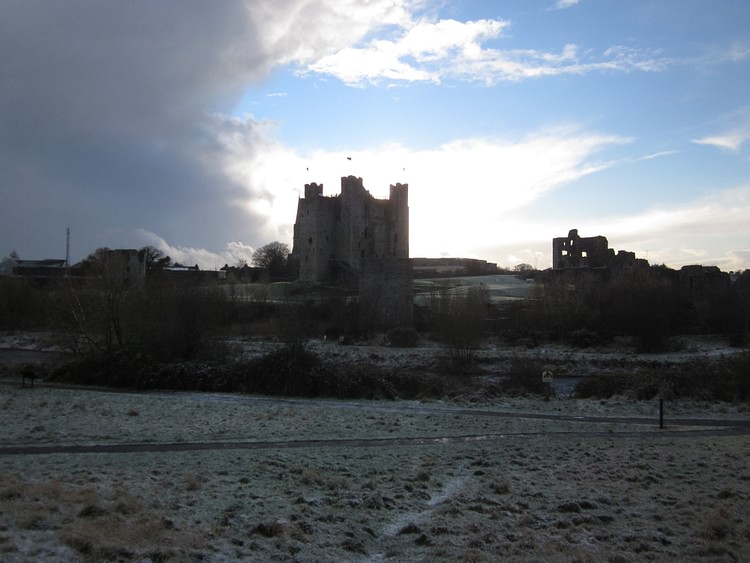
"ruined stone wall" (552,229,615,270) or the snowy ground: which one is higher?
"ruined stone wall" (552,229,615,270)

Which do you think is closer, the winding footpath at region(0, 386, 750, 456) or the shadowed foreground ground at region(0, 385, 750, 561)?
the shadowed foreground ground at region(0, 385, 750, 561)

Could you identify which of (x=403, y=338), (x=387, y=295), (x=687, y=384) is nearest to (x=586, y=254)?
(x=387, y=295)

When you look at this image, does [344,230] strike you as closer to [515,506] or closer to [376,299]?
[376,299]

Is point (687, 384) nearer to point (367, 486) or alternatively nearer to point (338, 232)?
point (367, 486)

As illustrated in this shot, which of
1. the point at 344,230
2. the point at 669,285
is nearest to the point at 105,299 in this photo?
the point at 669,285

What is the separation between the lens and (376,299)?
51.0 m

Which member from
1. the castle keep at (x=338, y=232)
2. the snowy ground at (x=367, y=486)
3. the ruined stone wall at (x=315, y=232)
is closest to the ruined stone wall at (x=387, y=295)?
the castle keep at (x=338, y=232)

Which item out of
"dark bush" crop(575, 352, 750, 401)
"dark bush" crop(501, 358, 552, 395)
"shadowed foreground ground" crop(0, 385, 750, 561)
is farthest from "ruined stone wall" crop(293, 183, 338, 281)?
"shadowed foreground ground" crop(0, 385, 750, 561)

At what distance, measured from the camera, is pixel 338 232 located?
81.7 m

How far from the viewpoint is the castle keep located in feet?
260

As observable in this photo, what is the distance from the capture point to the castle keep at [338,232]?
79.3 m

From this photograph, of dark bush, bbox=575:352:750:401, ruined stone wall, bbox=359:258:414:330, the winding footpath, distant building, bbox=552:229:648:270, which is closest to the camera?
the winding footpath

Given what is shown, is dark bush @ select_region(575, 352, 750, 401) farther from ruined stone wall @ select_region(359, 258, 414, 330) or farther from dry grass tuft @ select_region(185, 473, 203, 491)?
ruined stone wall @ select_region(359, 258, 414, 330)

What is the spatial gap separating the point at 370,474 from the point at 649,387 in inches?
603
